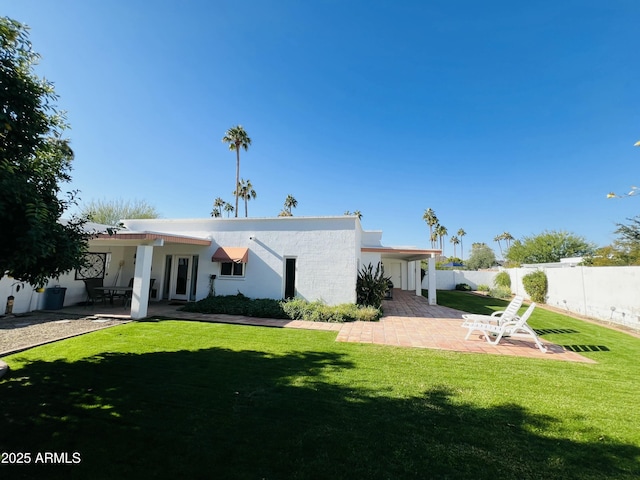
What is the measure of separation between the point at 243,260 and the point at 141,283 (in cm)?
558

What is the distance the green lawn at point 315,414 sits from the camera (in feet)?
11.5

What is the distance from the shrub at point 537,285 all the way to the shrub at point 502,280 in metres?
6.44

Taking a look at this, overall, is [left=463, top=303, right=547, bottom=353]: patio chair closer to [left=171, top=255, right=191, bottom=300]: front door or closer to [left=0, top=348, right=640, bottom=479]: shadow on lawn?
[left=0, top=348, right=640, bottom=479]: shadow on lawn

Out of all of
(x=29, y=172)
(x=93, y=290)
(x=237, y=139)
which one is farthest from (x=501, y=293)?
(x=237, y=139)

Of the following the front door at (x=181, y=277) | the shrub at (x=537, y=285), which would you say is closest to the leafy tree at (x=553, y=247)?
the shrub at (x=537, y=285)

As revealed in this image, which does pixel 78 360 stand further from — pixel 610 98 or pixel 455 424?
pixel 610 98

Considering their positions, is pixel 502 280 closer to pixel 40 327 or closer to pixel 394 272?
pixel 394 272

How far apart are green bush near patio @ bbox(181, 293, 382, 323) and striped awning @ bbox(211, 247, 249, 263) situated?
2559 millimetres

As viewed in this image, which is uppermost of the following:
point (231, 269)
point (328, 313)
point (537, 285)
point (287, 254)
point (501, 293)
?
point (287, 254)

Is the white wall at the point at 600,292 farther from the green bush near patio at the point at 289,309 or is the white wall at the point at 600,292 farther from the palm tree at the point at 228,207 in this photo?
the palm tree at the point at 228,207

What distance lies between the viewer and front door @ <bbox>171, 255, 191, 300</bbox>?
18.9 meters

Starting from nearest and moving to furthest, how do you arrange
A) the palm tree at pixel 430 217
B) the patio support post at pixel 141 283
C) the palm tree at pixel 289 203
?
the patio support post at pixel 141 283, the palm tree at pixel 289 203, the palm tree at pixel 430 217

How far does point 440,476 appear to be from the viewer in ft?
10.9

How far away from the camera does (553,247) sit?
132 ft
